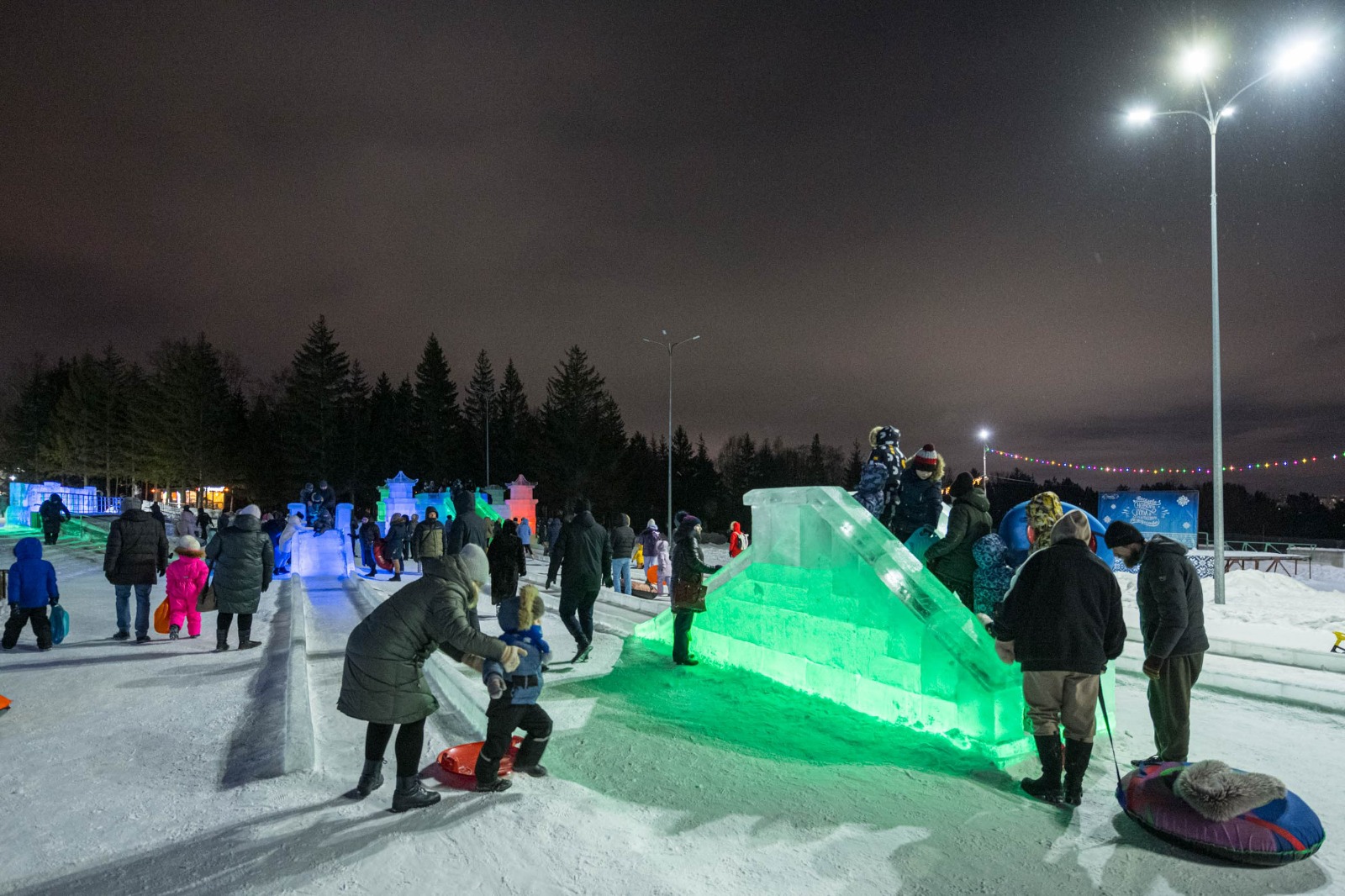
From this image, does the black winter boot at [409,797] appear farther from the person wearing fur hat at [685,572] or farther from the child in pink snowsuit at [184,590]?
the child in pink snowsuit at [184,590]

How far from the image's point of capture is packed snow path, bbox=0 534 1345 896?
130 inches

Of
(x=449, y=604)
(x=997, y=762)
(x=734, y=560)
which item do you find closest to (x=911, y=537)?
(x=734, y=560)

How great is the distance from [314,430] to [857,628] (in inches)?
2315

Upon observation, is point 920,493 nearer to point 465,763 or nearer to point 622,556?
point 465,763

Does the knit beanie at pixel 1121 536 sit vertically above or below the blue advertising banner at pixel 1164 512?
above

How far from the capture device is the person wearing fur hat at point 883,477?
23.1 feet

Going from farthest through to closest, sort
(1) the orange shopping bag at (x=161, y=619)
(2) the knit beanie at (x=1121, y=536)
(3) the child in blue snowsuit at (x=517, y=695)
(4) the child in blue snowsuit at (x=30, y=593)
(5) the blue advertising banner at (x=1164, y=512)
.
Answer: (5) the blue advertising banner at (x=1164, y=512)
(1) the orange shopping bag at (x=161, y=619)
(4) the child in blue snowsuit at (x=30, y=593)
(2) the knit beanie at (x=1121, y=536)
(3) the child in blue snowsuit at (x=517, y=695)

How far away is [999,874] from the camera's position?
341cm

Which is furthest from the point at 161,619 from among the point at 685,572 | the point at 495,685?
the point at 495,685

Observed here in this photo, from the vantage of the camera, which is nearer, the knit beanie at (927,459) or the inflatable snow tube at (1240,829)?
the inflatable snow tube at (1240,829)

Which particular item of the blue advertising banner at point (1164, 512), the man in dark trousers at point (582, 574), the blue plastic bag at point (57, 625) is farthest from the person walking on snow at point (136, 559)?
the blue advertising banner at point (1164, 512)

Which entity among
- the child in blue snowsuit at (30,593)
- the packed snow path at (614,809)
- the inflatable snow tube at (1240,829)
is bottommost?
the packed snow path at (614,809)

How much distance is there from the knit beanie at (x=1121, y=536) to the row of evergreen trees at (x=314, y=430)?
53.1 m

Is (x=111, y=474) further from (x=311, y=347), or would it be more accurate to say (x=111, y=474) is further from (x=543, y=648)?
(x=543, y=648)
